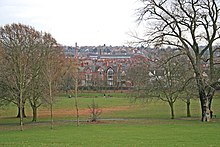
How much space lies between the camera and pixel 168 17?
3528 cm

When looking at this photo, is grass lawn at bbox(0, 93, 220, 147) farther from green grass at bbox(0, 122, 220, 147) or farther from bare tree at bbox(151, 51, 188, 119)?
bare tree at bbox(151, 51, 188, 119)

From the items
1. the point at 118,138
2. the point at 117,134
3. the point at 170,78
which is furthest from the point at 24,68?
the point at 170,78

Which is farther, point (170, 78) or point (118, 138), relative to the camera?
point (170, 78)

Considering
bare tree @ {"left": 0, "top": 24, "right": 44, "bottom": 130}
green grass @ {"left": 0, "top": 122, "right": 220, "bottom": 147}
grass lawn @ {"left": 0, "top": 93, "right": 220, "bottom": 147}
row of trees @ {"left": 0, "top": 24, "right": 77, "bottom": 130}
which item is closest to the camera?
green grass @ {"left": 0, "top": 122, "right": 220, "bottom": 147}

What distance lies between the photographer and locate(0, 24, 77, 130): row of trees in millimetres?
33625

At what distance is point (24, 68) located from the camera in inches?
1277

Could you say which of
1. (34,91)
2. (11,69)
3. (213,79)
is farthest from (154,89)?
(11,69)

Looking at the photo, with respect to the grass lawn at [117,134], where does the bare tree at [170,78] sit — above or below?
above

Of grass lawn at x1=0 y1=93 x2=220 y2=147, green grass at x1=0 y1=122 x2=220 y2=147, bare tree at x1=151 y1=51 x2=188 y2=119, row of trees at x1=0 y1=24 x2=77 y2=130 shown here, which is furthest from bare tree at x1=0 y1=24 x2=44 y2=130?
bare tree at x1=151 y1=51 x2=188 y2=119

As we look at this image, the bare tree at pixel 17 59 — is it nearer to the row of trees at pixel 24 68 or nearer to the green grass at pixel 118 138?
the row of trees at pixel 24 68

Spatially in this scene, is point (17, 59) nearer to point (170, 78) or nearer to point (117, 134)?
point (117, 134)

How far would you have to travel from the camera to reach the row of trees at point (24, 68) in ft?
110

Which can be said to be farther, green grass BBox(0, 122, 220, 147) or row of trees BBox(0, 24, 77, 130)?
row of trees BBox(0, 24, 77, 130)

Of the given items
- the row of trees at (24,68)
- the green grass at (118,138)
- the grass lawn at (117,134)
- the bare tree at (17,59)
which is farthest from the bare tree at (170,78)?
the green grass at (118,138)
